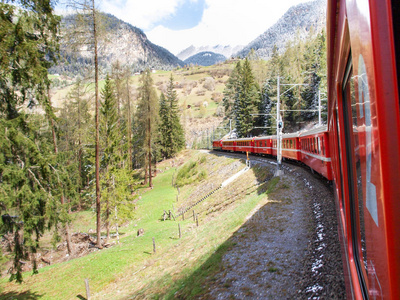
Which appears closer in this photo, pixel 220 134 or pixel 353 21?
pixel 353 21

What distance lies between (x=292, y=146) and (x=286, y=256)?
46.0ft

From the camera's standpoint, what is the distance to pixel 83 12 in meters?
14.5

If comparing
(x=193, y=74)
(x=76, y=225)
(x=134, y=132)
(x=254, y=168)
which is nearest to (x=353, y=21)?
(x=254, y=168)

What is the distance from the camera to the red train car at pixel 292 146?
18.6 metres

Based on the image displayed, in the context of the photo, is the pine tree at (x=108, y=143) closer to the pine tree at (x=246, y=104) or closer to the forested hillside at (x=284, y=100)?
the forested hillside at (x=284, y=100)

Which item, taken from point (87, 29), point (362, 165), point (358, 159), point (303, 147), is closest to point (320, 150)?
point (303, 147)

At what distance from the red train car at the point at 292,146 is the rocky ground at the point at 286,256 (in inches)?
311

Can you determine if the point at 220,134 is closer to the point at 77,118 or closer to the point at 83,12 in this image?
the point at 77,118

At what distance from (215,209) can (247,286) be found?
1209 centimetres

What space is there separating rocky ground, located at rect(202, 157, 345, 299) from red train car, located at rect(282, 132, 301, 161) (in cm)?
791

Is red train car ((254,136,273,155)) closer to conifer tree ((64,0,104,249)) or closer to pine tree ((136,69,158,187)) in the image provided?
pine tree ((136,69,158,187))

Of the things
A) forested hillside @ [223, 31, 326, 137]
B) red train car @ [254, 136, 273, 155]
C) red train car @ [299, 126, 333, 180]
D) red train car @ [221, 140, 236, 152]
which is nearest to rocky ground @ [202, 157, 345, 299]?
red train car @ [299, 126, 333, 180]

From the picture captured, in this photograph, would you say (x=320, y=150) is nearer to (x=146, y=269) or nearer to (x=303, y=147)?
(x=303, y=147)

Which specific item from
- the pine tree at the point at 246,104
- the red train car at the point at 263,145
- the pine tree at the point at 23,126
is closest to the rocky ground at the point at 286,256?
the pine tree at the point at 23,126
